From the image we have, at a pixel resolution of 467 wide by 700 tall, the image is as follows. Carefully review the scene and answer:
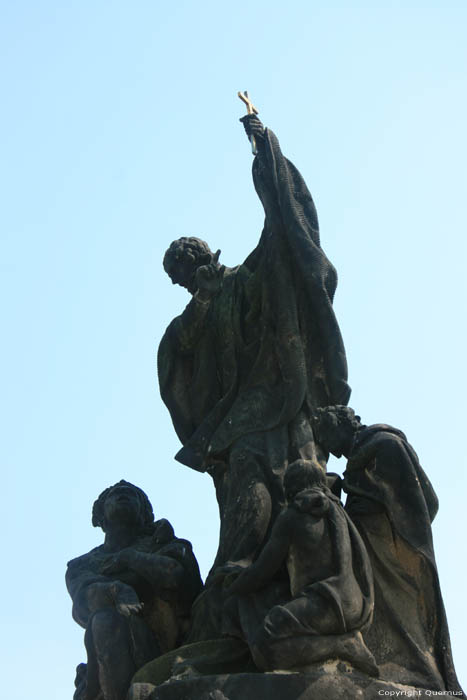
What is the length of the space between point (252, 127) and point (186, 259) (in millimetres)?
1099

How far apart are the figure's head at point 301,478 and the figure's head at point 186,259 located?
2.25m

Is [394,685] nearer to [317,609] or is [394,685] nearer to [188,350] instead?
[317,609]

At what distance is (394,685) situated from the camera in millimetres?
7500

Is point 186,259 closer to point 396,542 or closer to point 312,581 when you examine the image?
point 396,542

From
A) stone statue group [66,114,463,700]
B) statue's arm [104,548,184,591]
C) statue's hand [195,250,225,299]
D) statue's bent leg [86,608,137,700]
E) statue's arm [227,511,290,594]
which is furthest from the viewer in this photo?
statue's hand [195,250,225,299]

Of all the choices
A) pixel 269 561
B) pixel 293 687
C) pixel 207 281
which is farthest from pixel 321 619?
pixel 207 281

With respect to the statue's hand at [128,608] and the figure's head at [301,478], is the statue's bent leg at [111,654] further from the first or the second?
the figure's head at [301,478]

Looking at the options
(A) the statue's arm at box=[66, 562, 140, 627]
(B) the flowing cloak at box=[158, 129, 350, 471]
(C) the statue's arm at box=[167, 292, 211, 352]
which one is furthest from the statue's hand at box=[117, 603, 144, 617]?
(C) the statue's arm at box=[167, 292, 211, 352]

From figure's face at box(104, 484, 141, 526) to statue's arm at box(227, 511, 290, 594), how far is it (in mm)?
1511

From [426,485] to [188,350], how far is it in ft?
7.44

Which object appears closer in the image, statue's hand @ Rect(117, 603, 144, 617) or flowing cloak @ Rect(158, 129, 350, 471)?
statue's hand @ Rect(117, 603, 144, 617)

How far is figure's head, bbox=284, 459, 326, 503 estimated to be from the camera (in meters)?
8.05

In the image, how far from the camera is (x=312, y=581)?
7.74 meters

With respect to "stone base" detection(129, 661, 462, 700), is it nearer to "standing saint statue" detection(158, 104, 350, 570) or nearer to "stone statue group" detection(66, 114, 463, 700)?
"stone statue group" detection(66, 114, 463, 700)
